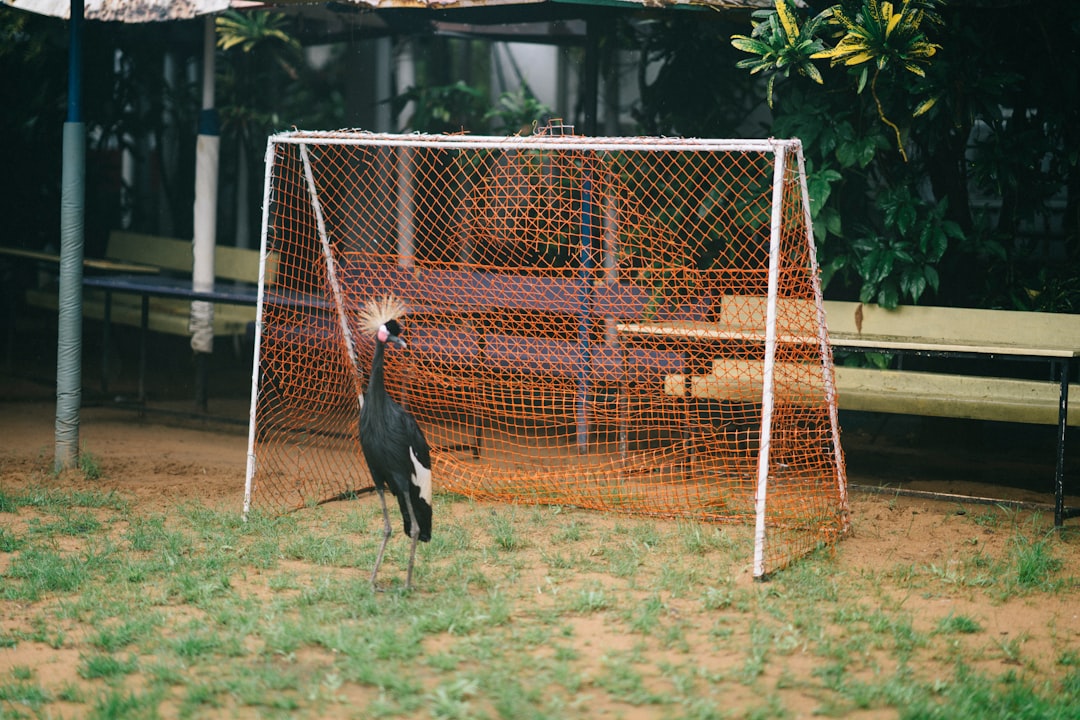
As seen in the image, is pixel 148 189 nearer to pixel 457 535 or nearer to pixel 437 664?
pixel 457 535

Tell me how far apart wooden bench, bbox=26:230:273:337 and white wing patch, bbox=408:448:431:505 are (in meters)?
4.88

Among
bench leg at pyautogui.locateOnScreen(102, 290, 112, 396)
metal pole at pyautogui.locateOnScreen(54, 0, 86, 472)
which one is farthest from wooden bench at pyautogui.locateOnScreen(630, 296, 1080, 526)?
bench leg at pyautogui.locateOnScreen(102, 290, 112, 396)

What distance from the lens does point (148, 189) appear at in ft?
43.5

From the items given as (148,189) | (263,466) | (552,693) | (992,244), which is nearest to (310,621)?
(552,693)

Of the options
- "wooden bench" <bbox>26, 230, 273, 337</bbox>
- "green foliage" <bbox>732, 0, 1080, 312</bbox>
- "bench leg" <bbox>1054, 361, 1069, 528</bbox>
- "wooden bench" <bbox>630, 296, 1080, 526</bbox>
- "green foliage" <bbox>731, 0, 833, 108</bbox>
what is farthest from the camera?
"wooden bench" <bbox>26, 230, 273, 337</bbox>

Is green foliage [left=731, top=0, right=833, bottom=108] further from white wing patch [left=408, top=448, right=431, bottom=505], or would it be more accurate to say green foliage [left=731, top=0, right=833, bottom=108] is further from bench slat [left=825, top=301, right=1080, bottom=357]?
white wing patch [left=408, top=448, right=431, bottom=505]

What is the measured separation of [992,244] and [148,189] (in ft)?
30.8

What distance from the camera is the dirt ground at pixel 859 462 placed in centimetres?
566

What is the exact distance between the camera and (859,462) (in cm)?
786

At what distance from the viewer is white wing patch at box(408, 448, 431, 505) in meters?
4.89

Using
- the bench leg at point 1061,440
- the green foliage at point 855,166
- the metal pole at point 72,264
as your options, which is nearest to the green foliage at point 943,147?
the green foliage at point 855,166

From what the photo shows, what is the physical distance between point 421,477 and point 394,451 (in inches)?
6.6

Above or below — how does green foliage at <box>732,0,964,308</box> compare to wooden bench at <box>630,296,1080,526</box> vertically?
above

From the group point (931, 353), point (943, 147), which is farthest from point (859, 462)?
point (943, 147)
